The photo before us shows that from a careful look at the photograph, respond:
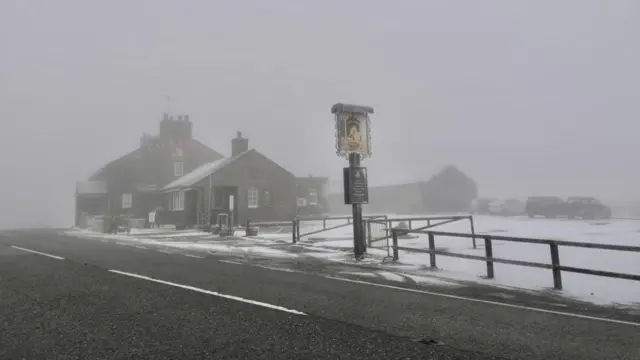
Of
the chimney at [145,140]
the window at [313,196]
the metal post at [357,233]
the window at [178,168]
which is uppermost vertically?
the chimney at [145,140]

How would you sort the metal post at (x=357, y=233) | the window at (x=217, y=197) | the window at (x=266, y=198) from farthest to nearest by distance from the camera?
the window at (x=266, y=198) → the window at (x=217, y=197) → the metal post at (x=357, y=233)

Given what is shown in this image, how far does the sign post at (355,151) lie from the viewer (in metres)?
14.4

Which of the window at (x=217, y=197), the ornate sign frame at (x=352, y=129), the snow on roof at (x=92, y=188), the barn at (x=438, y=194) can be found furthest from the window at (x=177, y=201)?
the barn at (x=438, y=194)

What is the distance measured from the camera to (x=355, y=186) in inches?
577

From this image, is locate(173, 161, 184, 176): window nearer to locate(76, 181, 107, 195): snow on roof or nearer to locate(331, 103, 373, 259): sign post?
locate(76, 181, 107, 195): snow on roof

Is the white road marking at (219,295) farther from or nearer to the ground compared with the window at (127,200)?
nearer to the ground

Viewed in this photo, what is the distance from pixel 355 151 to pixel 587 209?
3264 centimetres

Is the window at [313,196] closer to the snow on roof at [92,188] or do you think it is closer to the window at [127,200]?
the window at [127,200]

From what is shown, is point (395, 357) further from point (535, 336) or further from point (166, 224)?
point (166, 224)

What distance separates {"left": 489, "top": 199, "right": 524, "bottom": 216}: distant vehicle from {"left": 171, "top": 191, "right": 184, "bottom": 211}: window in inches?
1352

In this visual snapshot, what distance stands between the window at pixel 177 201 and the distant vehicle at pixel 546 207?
1323 inches

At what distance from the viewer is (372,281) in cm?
948

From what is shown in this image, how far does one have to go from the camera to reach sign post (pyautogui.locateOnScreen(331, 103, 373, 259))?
47.2 feet

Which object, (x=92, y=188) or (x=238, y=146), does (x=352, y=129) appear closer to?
(x=238, y=146)
